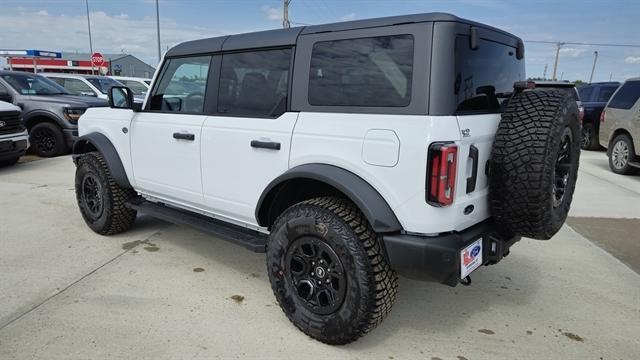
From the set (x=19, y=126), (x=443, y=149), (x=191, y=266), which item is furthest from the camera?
(x=19, y=126)

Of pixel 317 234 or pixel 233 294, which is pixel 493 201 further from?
pixel 233 294

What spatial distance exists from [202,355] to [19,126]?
7271 mm

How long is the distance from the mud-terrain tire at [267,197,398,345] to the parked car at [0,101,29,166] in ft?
22.3

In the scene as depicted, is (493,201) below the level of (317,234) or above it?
above

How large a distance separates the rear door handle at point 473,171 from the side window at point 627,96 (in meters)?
7.84

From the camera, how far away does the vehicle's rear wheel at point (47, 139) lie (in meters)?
9.23

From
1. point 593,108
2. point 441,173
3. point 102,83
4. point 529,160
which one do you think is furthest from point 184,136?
point 593,108

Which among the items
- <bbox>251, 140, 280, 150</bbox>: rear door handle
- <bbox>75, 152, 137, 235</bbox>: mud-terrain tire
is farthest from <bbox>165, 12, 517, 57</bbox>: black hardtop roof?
<bbox>75, 152, 137, 235</bbox>: mud-terrain tire

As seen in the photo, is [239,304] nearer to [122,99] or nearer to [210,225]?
[210,225]

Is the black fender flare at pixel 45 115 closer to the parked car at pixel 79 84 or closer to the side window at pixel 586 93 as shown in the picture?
the parked car at pixel 79 84

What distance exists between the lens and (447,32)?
92.7 inches

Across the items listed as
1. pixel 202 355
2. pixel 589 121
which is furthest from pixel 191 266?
pixel 589 121

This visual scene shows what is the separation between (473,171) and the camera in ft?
8.29

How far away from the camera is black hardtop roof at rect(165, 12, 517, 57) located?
2.44m
